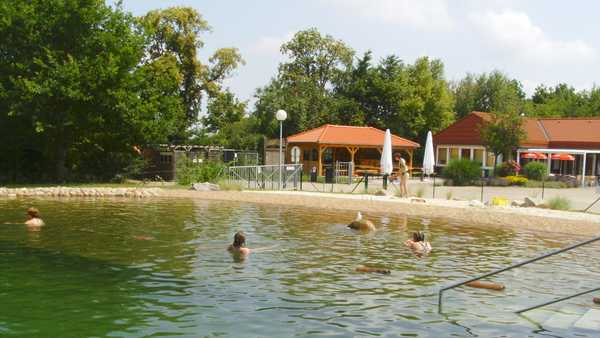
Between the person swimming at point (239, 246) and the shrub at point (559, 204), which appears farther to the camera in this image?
the shrub at point (559, 204)

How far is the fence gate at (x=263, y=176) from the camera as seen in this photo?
2852 centimetres

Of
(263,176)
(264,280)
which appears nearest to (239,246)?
(264,280)

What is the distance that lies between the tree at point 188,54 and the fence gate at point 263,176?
575 inches

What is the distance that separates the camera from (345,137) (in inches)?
1576

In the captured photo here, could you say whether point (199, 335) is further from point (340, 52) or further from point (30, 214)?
point (340, 52)

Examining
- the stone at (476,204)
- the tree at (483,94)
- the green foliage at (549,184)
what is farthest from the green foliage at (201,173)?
the tree at (483,94)

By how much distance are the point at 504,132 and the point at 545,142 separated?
31.6 feet

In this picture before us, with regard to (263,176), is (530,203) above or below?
below

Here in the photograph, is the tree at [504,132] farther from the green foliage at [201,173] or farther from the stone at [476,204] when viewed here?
the green foliage at [201,173]

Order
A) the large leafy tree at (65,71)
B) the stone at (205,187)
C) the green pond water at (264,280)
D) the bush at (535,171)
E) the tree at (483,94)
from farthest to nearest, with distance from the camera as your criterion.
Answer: the tree at (483,94), the bush at (535,171), the large leafy tree at (65,71), the stone at (205,187), the green pond water at (264,280)

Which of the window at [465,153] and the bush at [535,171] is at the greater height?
the window at [465,153]

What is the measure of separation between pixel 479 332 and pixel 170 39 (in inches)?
1507

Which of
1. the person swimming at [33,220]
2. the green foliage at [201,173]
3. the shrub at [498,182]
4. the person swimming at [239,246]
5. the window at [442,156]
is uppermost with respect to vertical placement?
the window at [442,156]

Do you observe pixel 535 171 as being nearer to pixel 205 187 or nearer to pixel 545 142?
pixel 545 142
